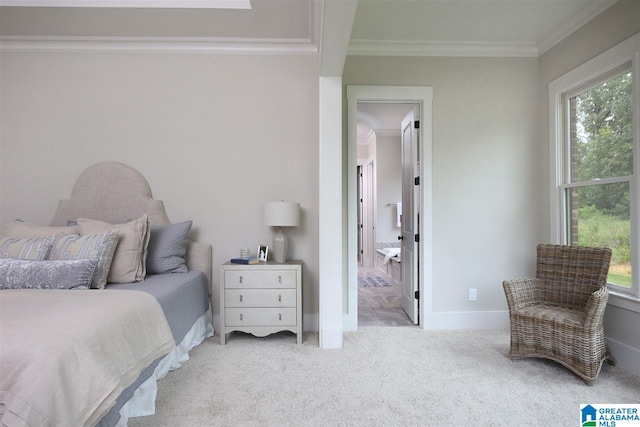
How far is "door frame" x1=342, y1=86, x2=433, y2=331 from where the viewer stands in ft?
10.3

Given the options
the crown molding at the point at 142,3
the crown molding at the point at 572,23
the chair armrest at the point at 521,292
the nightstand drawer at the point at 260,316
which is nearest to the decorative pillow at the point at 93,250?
the nightstand drawer at the point at 260,316

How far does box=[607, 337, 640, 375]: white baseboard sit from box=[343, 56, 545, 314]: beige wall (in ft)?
2.90

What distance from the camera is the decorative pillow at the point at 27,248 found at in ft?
7.13

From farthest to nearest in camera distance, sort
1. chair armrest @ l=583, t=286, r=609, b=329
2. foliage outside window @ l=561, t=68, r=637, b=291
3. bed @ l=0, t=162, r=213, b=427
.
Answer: foliage outside window @ l=561, t=68, r=637, b=291, chair armrest @ l=583, t=286, r=609, b=329, bed @ l=0, t=162, r=213, b=427

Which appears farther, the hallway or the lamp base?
the hallway

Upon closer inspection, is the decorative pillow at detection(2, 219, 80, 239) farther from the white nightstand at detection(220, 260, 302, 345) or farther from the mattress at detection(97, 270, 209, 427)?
the white nightstand at detection(220, 260, 302, 345)

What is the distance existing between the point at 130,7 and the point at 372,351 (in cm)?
333

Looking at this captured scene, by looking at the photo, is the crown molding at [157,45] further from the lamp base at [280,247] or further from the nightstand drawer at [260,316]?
the nightstand drawer at [260,316]

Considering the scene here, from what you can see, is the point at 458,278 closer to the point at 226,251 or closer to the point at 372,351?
the point at 372,351

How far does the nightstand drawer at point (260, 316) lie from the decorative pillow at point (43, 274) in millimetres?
1078

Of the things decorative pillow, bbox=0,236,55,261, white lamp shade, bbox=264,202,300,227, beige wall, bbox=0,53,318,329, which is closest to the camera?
decorative pillow, bbox=0,236,55,261

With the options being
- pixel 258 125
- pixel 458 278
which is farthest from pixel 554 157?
pixel 258 125

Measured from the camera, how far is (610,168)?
2.52 meters

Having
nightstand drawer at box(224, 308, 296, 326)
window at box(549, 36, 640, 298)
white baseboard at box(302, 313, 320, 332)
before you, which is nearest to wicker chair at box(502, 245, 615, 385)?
window at box(549, 36, 640, 298)
